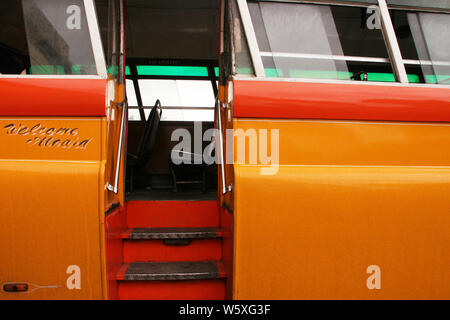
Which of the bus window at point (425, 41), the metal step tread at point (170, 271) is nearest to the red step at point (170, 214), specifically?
the metal step tread at point (170, 271)

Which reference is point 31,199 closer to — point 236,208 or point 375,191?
point 236,208

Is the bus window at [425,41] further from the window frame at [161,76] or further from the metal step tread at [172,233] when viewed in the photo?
the window frame at [161,76]

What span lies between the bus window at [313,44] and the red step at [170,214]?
47.8 inches

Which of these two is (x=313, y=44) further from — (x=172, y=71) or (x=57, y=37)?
(x=172, y=71)

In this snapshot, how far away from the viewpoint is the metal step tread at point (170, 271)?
1.99 metres

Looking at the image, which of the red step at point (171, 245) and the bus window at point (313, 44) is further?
the red step at point (171, 245)

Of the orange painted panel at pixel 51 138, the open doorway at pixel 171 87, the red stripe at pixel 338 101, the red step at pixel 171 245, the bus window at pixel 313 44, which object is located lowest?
the red step at pixel 171 245

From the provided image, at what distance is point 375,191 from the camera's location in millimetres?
1840

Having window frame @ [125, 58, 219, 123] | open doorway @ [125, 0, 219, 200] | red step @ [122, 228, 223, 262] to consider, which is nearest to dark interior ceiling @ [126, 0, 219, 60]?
open doorway @ [125, 0, 219, 200]

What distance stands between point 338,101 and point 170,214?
1.50 meters

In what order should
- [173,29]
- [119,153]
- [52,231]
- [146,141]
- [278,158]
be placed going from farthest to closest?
[173,29] < [146,141] < [119,153] < [278,158] < [52,231]

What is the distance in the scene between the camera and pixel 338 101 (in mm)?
1884

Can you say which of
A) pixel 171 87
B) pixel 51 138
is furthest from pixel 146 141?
pixel 171 87

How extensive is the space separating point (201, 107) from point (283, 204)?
3802mm
